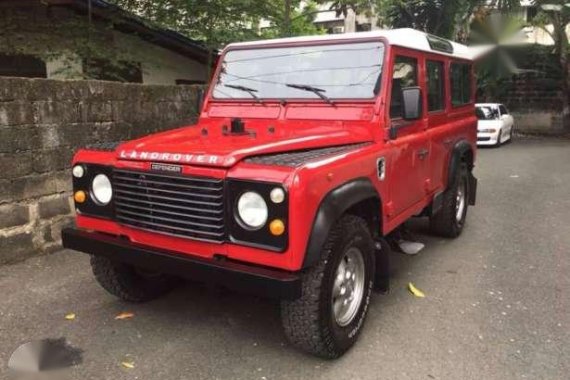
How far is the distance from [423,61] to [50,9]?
6301 mm

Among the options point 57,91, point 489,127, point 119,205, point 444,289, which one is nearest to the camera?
point 119,205

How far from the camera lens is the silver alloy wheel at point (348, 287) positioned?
331 cm

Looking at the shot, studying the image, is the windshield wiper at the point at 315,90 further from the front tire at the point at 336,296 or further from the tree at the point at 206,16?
the tree at the point at 206,16

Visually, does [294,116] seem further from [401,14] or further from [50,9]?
[401,14]

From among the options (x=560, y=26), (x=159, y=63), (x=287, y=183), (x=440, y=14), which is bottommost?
(x=287, y=183)

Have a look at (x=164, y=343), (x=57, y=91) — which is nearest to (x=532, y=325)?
(x=164, y=343)

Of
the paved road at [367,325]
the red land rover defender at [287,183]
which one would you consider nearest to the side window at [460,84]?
the red land rover defender at [287,183]

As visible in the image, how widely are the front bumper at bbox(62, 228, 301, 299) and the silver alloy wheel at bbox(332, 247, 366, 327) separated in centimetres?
56

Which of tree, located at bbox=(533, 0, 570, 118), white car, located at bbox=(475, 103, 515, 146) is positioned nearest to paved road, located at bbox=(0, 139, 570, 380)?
white car, located at bbox=(475, 103, 515, 146)

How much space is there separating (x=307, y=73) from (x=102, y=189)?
1718mm

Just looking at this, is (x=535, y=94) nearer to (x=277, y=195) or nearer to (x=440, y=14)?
(x=440, y=14)

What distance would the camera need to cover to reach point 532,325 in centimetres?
376

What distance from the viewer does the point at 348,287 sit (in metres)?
3.44

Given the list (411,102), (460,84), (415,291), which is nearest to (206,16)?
(460,84)
